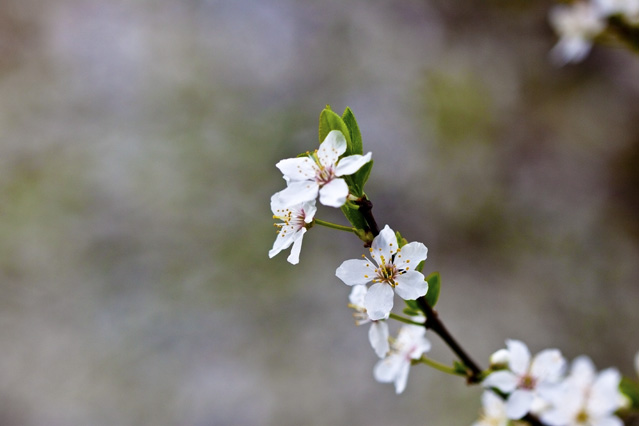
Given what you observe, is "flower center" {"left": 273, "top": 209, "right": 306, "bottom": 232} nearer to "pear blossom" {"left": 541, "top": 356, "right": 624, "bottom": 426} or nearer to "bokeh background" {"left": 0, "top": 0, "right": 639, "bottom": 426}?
"pear blossom" {"left": 541, "top": 356, "right": 624, "bottom": 426}

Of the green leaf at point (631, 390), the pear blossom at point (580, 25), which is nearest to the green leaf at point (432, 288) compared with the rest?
the green leaf at point (631, 390)

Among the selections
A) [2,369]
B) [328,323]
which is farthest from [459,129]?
[2,369]

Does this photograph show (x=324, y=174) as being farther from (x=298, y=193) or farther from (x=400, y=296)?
(x=400, y=296)

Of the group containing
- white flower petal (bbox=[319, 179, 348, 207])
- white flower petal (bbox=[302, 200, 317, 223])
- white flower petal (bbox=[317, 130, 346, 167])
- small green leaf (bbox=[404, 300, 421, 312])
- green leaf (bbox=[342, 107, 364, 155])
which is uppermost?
green leaf (bbox=[342, 107, 364, 155])

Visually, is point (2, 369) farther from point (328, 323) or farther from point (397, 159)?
point (397, 159)

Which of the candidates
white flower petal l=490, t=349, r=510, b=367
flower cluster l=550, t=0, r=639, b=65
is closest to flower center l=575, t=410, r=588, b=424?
white flower petal l=490, t=349, r=510, b=367

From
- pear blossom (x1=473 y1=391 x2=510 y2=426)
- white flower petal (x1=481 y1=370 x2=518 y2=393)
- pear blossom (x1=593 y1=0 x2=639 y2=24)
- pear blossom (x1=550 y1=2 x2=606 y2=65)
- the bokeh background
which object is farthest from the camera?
the bokeh background

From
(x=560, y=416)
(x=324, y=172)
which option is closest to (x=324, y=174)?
(x=324, y=172)
